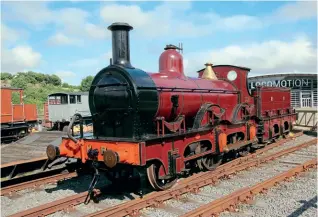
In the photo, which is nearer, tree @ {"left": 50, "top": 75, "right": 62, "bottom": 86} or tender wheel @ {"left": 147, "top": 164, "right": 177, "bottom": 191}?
tender wheel @ {"left": 147, "top": 164, "right": 177, "bottom": 191}

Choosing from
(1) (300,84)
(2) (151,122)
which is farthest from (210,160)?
(1) (300,84)

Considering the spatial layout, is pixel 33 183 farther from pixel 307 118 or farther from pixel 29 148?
pixel 307 118

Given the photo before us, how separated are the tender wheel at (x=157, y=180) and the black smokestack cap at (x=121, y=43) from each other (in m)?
2.37

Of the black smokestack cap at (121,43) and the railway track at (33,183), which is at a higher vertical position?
the black smokestack cap at (121,43)

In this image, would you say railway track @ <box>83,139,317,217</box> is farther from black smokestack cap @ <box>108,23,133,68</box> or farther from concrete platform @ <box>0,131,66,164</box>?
concrete platform @ <box>0,131,66,164</box>

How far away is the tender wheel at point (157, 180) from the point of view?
6.79 meters

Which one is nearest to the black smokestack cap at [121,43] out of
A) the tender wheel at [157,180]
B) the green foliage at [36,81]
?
the tender wheel at [157,180]

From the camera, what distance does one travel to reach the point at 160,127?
287 inches

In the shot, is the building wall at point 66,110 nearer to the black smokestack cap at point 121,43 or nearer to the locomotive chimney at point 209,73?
the locomotive chimney at point 209,73

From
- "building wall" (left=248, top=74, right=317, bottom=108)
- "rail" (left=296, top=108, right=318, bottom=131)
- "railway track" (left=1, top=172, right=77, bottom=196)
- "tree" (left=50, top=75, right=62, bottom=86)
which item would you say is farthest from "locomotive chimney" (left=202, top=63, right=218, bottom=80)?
"tree" (left=50, top=75, right=62, bottom=86)

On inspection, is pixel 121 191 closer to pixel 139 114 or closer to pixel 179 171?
pixel 179 171

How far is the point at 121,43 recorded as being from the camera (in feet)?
23.7

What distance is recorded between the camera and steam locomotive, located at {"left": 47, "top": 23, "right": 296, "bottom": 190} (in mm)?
6621

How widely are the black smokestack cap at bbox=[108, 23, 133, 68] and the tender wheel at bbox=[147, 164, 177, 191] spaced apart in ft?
7.78
